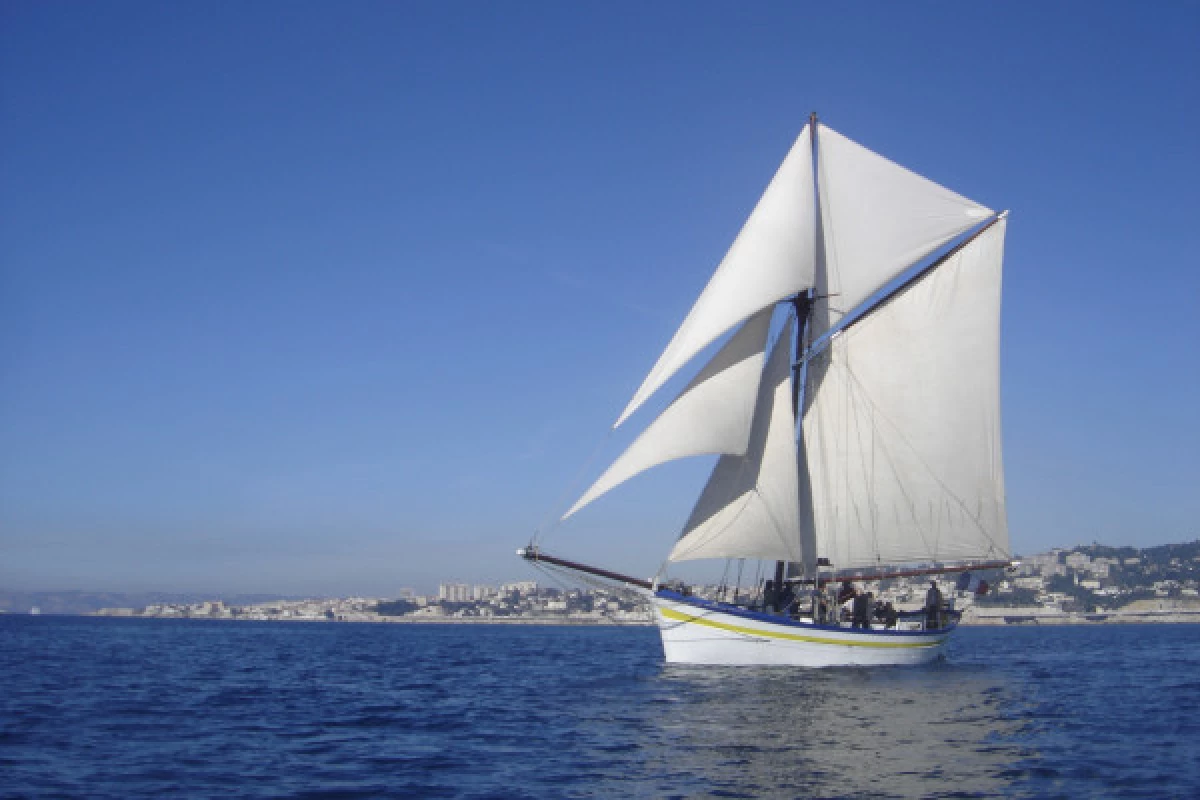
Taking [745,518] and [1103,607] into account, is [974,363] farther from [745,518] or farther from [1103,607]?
[1103,607]

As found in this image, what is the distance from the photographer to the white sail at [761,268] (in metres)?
35.1

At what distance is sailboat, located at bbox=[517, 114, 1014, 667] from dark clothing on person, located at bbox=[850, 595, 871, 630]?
71 cm

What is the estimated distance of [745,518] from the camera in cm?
3678

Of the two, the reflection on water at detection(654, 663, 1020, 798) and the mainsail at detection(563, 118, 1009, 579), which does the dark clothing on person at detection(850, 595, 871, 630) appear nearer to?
the mainsail at detection(563, 118, 1009, 579)

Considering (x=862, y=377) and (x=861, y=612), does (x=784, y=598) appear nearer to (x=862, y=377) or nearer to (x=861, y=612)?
(x=861, y=612)

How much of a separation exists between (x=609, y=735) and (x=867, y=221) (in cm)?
2787

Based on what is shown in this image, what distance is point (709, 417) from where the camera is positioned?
1389 inches

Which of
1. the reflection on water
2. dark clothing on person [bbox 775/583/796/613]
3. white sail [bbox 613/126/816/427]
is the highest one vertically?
white sail [bbox 613/126/816/427]

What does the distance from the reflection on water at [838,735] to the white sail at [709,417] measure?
22.7ft

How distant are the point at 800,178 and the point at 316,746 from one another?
27640mm

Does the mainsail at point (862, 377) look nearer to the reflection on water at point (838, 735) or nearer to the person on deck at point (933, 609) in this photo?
the person on deck at point (933, 609)

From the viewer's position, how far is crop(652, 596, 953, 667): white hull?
116 ft

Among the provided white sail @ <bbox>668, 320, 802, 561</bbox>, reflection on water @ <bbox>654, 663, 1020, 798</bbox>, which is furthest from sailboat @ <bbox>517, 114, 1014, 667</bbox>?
reflection on water @ <bbox>654, 663, 1020, 798</bbox>

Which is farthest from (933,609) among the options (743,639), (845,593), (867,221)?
(867,221)
